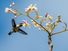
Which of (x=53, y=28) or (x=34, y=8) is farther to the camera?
(x=53, y=28)

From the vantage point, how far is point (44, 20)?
203 cm

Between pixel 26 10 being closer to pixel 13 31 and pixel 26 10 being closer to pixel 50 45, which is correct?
pixel 13 31

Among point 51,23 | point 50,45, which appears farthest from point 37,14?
point 50,45

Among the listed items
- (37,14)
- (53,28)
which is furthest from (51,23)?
(37,14)

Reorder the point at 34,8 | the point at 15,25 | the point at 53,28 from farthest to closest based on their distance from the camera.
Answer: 1. the point at 53,28
2. the point at 15,25
3. the point at 34,8

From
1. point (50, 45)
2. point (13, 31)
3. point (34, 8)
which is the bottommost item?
point (50, 45)

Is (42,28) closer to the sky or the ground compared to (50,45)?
closer to the sky

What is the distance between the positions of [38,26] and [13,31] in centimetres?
32

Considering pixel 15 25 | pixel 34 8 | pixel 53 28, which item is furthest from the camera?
pixel 53 28

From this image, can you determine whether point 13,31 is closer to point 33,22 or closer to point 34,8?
point 33,22

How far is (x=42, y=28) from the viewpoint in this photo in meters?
1.93

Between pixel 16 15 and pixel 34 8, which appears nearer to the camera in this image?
pixel 34 8

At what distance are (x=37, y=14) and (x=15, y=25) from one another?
0.99ft

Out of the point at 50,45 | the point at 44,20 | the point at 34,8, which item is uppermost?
the point at 34,8
